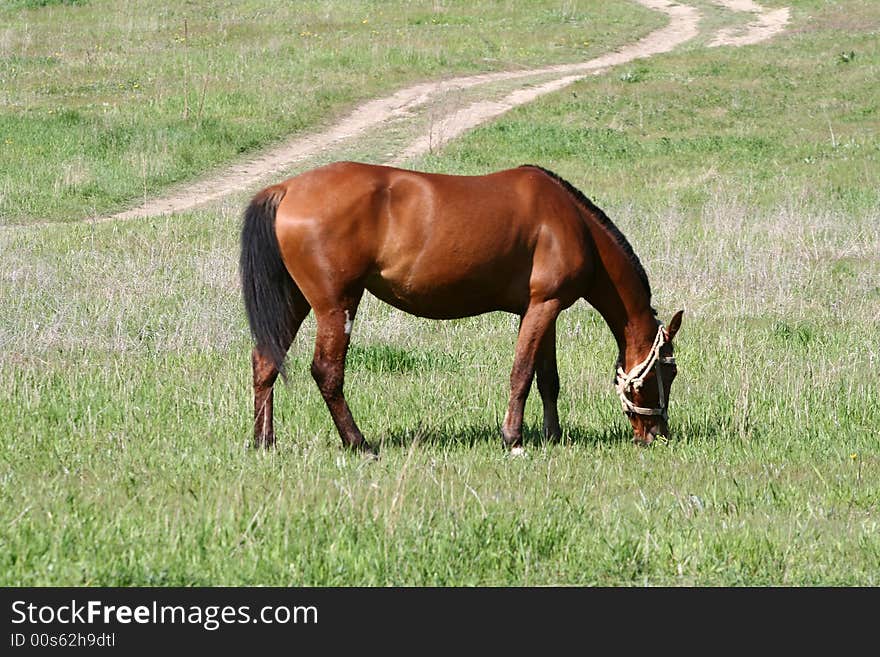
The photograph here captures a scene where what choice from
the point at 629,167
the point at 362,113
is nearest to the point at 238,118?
the point at 362,113

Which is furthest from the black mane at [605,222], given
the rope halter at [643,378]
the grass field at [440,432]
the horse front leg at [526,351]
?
the grass field at [440,432]

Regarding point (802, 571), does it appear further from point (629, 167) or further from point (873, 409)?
point (629, 167)

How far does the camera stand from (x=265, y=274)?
7434 millimetres

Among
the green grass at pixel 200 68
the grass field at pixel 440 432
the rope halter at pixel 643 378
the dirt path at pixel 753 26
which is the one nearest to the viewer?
the grass field at pixel 440 432

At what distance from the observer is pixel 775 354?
1034 centimetres

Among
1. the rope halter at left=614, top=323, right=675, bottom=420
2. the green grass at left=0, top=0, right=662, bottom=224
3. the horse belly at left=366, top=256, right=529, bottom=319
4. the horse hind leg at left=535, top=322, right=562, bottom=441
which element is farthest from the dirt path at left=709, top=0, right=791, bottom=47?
the horse belly at left=366, top=256, right=529, bottom=319

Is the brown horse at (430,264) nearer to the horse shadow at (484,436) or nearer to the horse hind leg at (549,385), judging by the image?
the horse hind leg at (549,385)

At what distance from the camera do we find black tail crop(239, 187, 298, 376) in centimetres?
736

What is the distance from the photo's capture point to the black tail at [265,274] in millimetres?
7363

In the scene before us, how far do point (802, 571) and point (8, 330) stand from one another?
702 centimetres

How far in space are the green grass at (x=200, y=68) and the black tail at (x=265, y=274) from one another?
41.5 feet

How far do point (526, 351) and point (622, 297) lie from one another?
31.5 inches

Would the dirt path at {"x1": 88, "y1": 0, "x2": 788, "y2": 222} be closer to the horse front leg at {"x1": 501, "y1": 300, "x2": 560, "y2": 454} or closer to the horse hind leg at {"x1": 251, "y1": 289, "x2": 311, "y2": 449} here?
the horse hind leg at {"x1": 251, "y1": 289, "x2": 311, "y2": 449}

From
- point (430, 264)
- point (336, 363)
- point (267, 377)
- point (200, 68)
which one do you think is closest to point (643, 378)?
point (430, 264)
